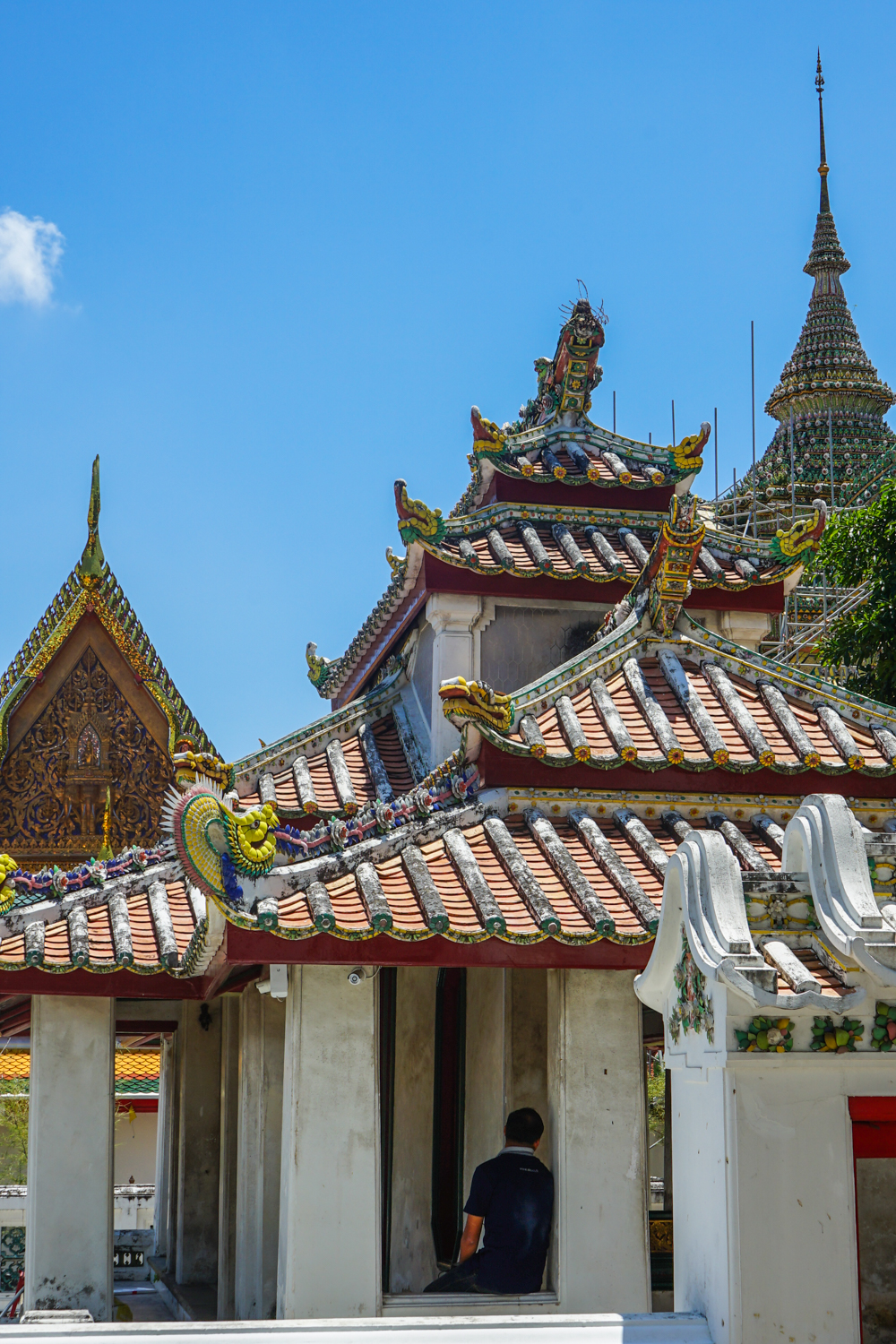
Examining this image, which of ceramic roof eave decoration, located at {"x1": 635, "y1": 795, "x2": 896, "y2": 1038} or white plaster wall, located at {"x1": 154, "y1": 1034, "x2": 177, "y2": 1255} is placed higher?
ceramic roof eave decoration, located at {"x1": 635, "y1": 795, "x2": 896, "y2": 1038}

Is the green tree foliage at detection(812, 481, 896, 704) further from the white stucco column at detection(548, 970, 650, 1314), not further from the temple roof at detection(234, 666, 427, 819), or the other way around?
the white stucco column at detection(548, 970, 650, 1314)

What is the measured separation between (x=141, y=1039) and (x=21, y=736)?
668 cm

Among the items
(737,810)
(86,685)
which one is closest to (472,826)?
(737,810)

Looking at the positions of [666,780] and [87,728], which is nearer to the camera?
[666,780]

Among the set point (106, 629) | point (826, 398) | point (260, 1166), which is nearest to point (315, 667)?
point (106, 629)

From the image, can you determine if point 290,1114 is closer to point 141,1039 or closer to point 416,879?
point 416,879

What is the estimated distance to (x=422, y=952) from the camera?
8.94 m

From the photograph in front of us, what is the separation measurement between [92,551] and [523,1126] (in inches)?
429

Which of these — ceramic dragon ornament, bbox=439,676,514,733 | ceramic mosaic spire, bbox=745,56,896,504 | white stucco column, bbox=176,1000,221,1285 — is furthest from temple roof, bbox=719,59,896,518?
ceramic dragon ornament, bbox=439,676,514,733

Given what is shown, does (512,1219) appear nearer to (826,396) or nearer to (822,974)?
(822,974)

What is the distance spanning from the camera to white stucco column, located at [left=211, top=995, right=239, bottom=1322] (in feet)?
40.7

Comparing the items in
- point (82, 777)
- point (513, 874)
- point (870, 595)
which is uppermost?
point (870, 595)

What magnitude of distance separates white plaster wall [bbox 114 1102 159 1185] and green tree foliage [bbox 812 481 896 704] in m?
14.4

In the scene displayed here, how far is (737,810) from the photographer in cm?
1078
